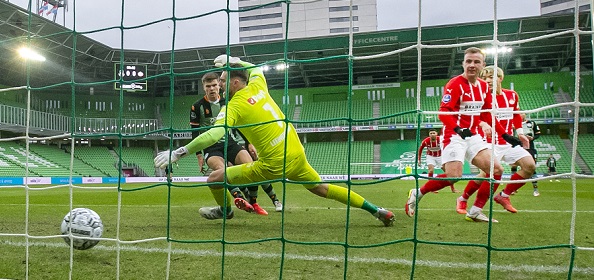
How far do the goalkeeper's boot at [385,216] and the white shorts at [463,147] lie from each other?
83cm

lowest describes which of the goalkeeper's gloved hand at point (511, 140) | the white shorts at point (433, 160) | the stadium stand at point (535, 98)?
the white shorts at point (433, 160)

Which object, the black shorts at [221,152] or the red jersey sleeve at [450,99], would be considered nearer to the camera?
the red jersey sleeve at [450,99]

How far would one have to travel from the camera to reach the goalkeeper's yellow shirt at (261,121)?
369 cm

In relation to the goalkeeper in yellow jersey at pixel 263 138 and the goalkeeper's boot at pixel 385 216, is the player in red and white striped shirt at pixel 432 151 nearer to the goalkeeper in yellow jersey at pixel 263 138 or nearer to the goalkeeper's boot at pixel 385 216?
the goalkeeper's boot at pixel 385 216

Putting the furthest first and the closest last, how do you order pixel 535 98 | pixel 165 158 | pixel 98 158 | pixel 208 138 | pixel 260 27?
pixel 260 27 < pixel 98 158 < pixel 535 98 < pixel 208 138 < pixel 165 158

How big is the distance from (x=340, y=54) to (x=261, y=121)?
19.1 meters

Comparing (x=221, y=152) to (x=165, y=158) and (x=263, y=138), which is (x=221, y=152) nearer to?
(x=263, y=138)

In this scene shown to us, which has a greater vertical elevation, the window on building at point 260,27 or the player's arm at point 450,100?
the window on building at point 260,27

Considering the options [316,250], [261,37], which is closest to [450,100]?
[316,250]

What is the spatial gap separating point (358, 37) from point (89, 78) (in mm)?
14531

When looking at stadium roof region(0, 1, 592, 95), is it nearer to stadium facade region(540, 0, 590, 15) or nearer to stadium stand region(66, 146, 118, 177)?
stadium stand region(66, 146, 118, 177)

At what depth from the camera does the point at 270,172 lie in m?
3.91

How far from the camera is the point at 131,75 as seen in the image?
16266mm

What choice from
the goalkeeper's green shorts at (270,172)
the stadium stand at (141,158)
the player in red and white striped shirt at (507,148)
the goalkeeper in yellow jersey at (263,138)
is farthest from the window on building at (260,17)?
the goalkeeper's green shorts at (270,172)
